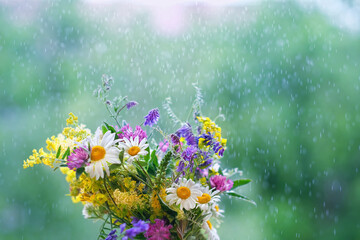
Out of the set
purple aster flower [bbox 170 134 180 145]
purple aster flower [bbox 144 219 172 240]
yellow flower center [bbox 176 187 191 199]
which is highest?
purple aster flower [bbox 170 134 180 145]

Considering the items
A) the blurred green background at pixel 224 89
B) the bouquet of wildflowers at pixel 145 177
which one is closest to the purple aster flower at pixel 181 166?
the bouquet of wildflowers at pixel 145 177

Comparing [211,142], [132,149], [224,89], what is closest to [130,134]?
[132,149]

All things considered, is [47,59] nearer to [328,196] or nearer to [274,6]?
[274,6]

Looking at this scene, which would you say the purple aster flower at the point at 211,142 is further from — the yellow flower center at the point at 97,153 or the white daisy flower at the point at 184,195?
the yellow flower center at the point at 97,153

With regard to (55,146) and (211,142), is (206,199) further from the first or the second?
(55,146)

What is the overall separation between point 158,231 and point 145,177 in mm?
106

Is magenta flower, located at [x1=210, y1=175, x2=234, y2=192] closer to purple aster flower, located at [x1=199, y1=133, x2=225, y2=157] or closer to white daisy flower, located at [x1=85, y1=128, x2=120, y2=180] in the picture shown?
purple aster flower, located at [x1=199, y1=133, x2=225, y2=157]

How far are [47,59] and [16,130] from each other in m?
0.37

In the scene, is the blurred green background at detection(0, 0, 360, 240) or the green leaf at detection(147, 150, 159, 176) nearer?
the green leaf at detection(147, 150, 159, 176)

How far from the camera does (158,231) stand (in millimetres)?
699

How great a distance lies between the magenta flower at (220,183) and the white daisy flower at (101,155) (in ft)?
0.65

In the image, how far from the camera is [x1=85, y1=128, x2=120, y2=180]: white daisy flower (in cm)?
68

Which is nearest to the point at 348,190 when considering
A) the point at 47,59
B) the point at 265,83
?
the point at 265,83

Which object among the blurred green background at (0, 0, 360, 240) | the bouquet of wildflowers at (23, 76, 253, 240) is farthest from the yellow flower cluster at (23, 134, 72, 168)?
the blurred green background at (0, 0, 360, 240)
